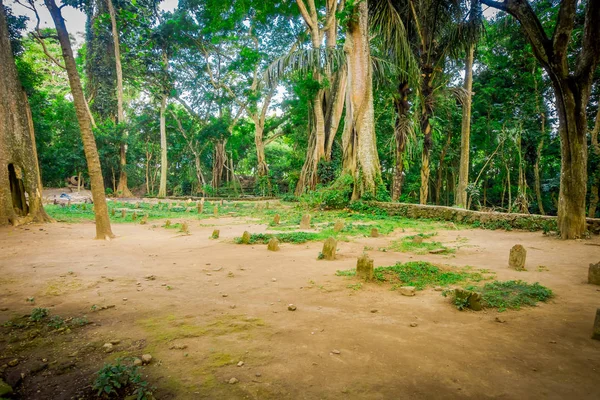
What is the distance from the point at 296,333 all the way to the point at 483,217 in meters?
8.43

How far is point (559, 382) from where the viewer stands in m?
2.25

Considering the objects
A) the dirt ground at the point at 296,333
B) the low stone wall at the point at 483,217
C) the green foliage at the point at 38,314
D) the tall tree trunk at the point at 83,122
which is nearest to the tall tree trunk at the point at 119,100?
the tall tree trunk at the point at 83,122

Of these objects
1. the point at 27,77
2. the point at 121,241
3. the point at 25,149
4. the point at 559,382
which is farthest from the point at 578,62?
the point at 27,77

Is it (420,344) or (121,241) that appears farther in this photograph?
(121,241)

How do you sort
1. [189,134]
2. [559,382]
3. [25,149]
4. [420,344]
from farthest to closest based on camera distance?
[189,134] < [25,149] < [420,344] < [559,382]

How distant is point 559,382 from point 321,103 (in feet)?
54.5

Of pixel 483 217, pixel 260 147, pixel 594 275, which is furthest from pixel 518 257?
pixel 260 147

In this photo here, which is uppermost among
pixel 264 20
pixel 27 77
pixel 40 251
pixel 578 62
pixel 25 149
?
pixel 264 20

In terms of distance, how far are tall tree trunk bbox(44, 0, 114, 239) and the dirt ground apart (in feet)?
8.32

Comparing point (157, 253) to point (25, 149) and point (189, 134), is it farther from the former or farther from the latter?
point (189, 134)

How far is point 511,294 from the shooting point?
12.4ft

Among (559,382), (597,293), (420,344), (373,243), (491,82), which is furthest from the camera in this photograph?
(491,82)

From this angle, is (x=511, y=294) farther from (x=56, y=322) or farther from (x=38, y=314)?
(x=38, y=314)

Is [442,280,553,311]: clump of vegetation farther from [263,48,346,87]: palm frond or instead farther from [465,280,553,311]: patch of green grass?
[263,48,346,87]: palm frond
